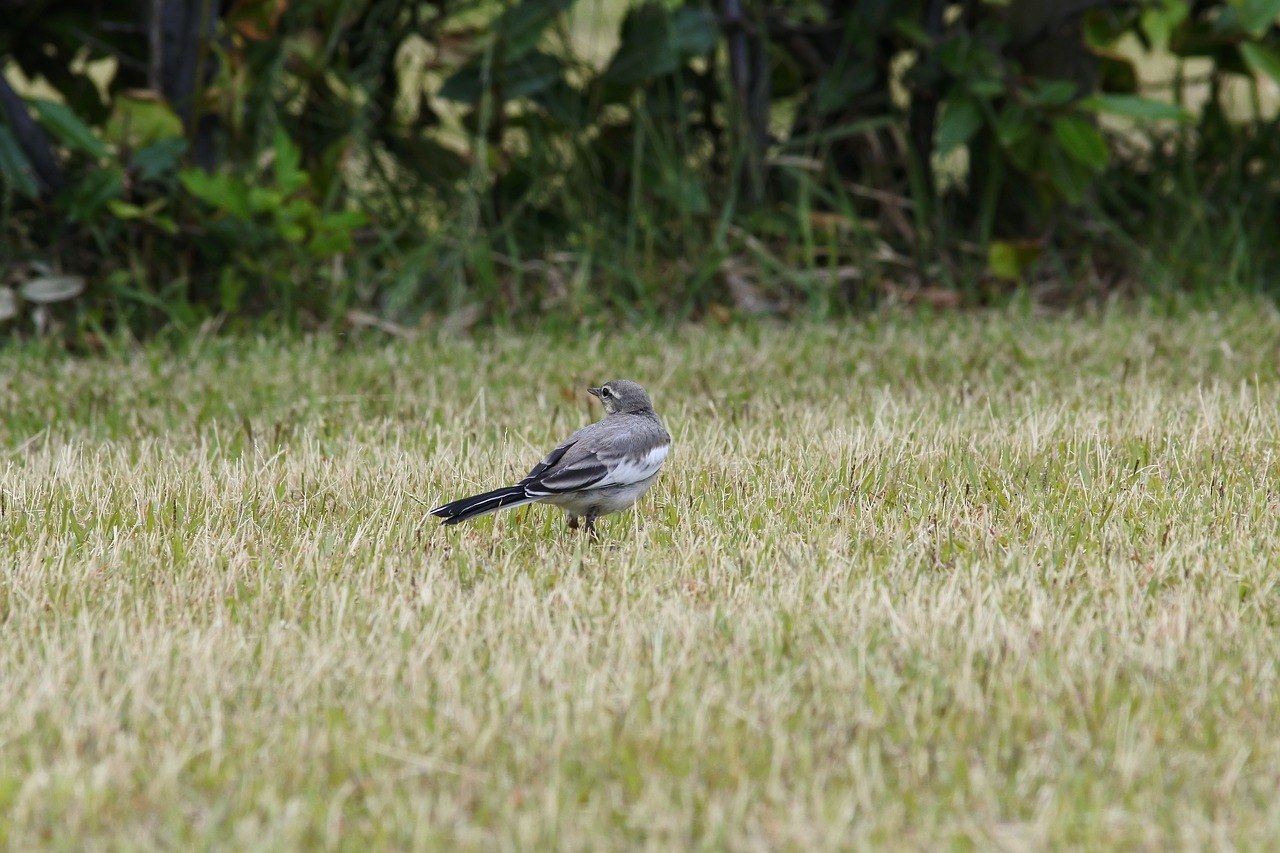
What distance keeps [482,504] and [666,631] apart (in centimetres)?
71

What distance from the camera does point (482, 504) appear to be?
3910mm

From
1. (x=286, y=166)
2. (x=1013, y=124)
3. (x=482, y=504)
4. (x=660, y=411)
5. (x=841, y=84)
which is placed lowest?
(x=660, y=411)

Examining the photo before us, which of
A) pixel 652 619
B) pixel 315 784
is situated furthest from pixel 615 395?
pixel 315 784

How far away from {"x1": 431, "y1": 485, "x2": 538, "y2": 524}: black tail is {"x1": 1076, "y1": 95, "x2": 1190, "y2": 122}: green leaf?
405 cm

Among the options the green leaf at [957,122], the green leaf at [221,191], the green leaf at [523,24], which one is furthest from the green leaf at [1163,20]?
the green leaf at [221,191]

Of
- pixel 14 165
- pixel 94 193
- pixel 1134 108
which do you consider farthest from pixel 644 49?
pixel 14 165

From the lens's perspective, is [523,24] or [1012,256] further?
[1012,256]

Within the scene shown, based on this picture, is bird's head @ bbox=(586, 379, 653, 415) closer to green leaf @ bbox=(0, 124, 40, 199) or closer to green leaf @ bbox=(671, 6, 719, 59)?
green leaf @ bbox=(671, 6, 719, 59)

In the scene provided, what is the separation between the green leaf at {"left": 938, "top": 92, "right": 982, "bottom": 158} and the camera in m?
7.27

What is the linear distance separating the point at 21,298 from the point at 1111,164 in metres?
5.58

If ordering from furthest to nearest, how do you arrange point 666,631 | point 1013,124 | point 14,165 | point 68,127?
point 1013,124 → point 14,165 → point 68,127 → point 666,631

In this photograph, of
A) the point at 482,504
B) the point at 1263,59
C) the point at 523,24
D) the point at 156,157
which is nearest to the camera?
the point at 482,504

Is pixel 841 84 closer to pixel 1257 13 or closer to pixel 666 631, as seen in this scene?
pixel 1257 13

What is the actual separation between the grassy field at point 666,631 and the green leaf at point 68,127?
1.24 m
